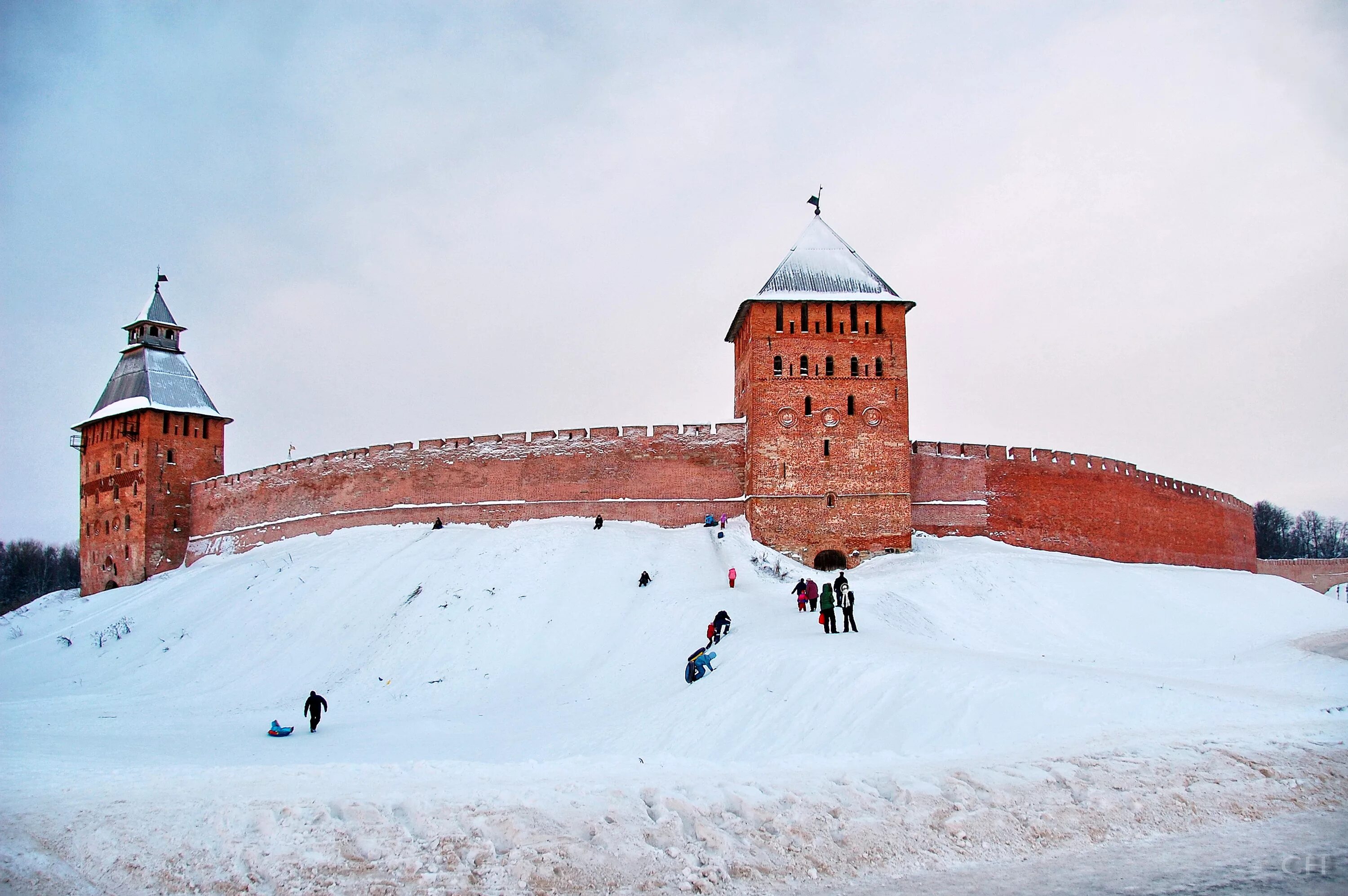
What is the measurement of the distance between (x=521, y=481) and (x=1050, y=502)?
595 inches

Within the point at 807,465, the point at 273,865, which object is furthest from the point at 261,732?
the point at 807,465

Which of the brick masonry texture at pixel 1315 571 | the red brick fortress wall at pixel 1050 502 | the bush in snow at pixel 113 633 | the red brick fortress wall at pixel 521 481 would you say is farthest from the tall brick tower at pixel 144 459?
the brick masonry texture at pixel 1315 571

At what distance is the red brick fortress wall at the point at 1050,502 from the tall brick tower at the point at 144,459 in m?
25.1

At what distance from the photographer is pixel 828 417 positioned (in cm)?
2625

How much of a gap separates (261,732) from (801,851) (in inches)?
447

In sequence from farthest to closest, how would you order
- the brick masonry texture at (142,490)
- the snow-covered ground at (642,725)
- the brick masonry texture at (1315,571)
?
the brick masonry texture at (1315,571) → the brick masonry texture at (142,490) → the snow-covered ground at (642,725)

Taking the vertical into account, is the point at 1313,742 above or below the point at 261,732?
above

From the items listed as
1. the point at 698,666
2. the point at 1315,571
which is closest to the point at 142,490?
the point at 698,666

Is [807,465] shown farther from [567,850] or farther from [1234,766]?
[567,850]

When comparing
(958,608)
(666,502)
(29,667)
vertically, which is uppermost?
(666,502)

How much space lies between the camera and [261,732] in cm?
1585

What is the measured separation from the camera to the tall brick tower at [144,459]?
114ft

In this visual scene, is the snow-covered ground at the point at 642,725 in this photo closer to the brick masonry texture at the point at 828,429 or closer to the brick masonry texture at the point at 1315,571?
the brick masonry texture at the point at 828,429

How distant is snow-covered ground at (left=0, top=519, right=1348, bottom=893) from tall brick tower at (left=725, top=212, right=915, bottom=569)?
4.51 ft
